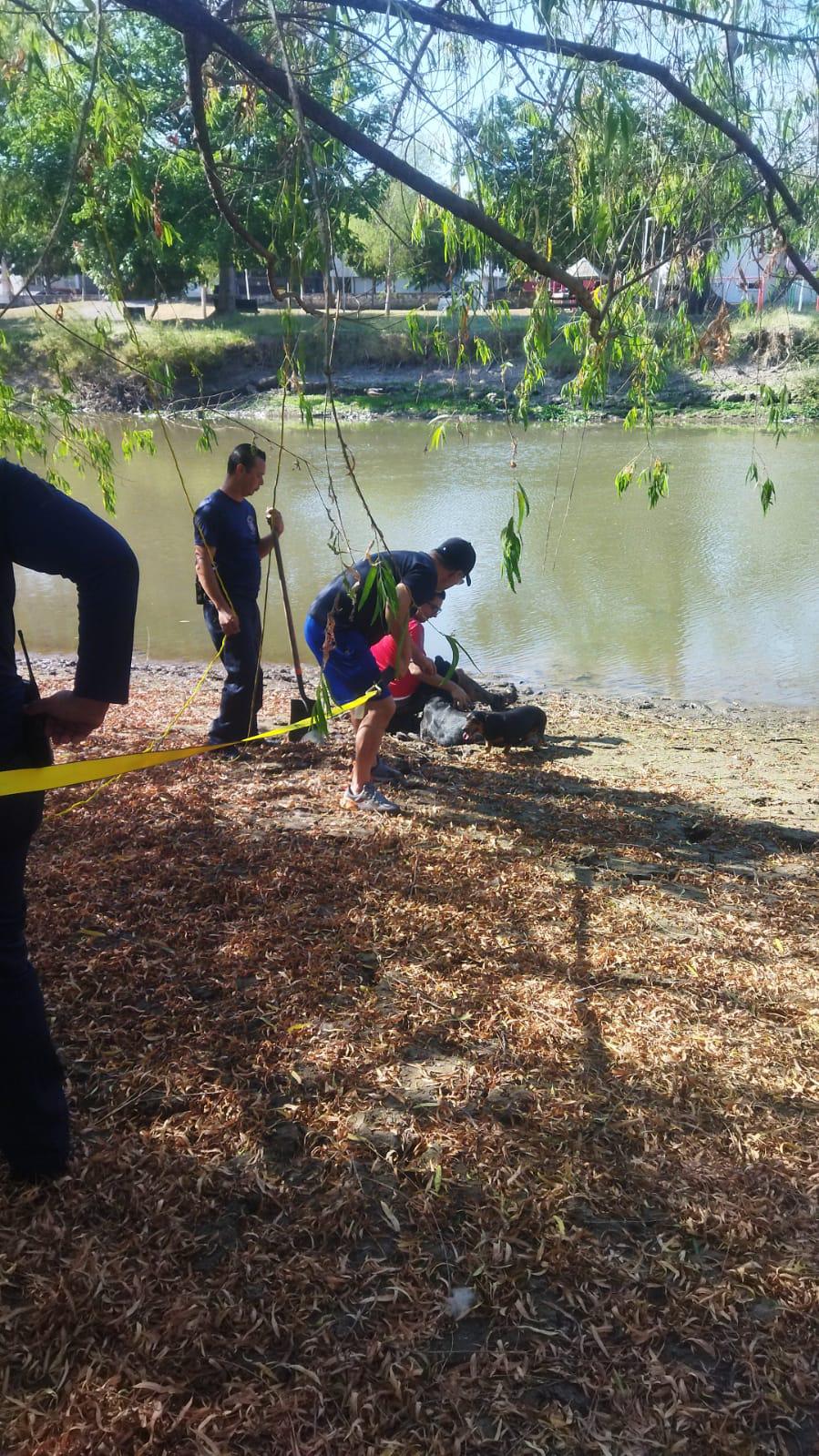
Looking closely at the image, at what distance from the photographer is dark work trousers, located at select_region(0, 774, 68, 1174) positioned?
225cm

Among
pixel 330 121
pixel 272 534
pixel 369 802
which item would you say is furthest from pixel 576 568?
pixel 330 121

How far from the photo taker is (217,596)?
19.5ft

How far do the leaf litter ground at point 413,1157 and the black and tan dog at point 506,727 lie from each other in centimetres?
228

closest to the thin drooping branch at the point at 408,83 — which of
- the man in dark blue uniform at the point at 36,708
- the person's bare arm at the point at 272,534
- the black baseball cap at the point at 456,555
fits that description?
the black baseball cap at the point at 456,555

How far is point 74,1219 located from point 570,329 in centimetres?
418

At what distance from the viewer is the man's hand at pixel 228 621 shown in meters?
5.88

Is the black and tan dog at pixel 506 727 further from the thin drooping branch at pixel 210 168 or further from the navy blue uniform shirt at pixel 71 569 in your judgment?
the navy blue uniform shirt at pixel 71 569

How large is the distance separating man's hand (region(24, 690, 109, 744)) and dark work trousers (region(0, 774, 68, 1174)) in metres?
0.11

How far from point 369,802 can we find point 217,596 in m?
1.58

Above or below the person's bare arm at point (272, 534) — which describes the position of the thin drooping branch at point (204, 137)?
above

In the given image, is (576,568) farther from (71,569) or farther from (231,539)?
(71,569)

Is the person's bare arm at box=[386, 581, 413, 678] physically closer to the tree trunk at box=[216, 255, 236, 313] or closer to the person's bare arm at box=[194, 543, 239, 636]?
the person's bare arm at box=[194, 543, 239, 636]

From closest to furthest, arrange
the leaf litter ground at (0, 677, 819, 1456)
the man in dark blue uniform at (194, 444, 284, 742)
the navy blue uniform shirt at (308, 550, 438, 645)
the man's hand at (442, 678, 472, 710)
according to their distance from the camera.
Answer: the leaf litter ground at (0, 677, 819, 1456) → the navy blue uniform shirt at (308, 550, 438, 645) → the man in dark blue uniform at (194, 444, 284, 742) → the man's hand at (442, 678, 472, 710)

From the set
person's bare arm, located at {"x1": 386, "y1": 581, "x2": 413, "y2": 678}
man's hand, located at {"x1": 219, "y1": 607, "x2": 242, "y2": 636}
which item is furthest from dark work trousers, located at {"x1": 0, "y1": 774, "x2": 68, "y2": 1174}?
man's hand, located at {"x1": 219, "y1": 607, "x2": 242, "y2": 636}
